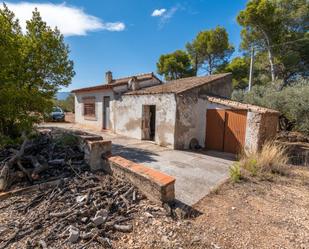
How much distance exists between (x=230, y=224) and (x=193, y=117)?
6.43 meters

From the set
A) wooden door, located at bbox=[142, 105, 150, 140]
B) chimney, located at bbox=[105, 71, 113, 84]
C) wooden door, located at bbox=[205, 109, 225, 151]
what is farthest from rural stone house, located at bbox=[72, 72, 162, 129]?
wooden door, located at bbox=[205, 109, 225, 151]

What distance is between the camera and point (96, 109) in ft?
49.2

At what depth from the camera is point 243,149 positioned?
8.24m

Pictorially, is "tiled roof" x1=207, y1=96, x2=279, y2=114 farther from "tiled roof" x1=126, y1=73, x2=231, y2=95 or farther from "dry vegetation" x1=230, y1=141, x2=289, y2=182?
"dry vegetation" x1=230, y1=141, x2=289, y2=182

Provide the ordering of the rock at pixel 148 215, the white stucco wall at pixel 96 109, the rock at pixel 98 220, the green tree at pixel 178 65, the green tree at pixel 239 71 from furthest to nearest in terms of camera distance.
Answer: the green tree at pixel 178 65 < the green tree at pixel 239 71 < the white stucco wall at pixel 96 109 < the rock at pixel 148 215 < the rock at pixel 98 220

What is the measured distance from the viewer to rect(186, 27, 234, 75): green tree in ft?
69.5

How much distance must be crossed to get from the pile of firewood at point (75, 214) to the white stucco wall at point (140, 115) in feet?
17.1

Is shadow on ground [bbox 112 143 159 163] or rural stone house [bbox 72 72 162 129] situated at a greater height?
rural stone house [bbox 72 72 162 129]

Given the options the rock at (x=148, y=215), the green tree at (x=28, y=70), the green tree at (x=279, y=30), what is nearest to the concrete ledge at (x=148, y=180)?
the rock at (x=148, y=215)

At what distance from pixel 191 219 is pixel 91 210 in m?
2.01

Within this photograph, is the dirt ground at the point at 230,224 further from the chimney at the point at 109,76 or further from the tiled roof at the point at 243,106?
the chimney at the point at 109,76

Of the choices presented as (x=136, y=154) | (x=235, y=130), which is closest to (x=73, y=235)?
(x=136, y=154)

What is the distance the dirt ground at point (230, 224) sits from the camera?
3113 mm

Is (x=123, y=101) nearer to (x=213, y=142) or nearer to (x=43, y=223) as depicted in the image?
(x=213, y=142)
